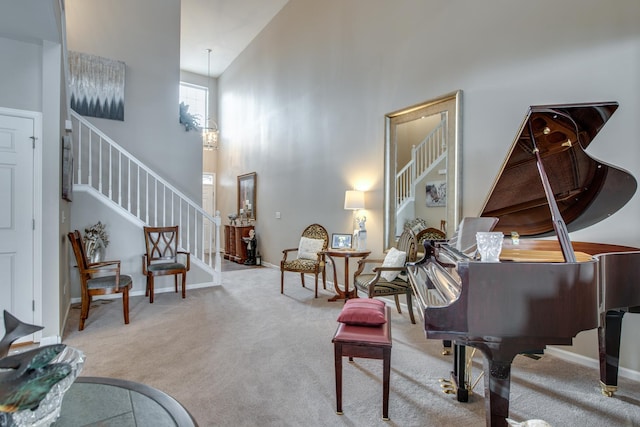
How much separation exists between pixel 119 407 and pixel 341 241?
12.6 feet

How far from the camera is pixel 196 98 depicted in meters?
9.68

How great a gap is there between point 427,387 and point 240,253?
6.00 meters

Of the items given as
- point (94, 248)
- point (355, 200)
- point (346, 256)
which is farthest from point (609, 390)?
point (94, 248)

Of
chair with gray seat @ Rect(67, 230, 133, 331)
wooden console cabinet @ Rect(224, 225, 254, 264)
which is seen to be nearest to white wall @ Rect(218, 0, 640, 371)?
wooden console cabinet @ Rect(224, 225, 254, 264)

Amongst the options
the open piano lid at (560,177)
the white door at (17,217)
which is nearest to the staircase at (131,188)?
the white door at (17,217)

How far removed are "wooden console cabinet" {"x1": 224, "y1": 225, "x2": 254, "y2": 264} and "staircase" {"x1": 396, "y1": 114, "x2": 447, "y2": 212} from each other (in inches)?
171

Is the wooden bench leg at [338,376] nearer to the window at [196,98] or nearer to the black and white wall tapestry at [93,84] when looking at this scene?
the black and white wall tapestry at [93,84]

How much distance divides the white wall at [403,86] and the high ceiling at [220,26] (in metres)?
0.28

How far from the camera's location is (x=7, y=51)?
2869 millimetres

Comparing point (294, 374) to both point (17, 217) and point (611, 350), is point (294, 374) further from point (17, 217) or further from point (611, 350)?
point (17, 217)

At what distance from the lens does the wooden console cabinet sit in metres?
7.61

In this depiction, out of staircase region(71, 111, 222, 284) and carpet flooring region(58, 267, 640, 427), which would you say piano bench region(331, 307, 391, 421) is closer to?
carpet flooring region(58, 267, 640, 427)

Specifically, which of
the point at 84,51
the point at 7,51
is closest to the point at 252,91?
the point at 84,51

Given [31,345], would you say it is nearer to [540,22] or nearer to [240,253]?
[240,253]
